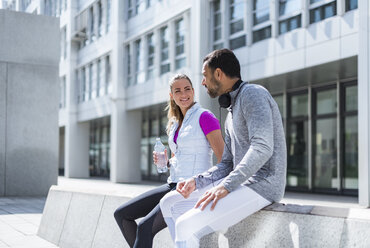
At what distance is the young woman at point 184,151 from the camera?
12.7 feet

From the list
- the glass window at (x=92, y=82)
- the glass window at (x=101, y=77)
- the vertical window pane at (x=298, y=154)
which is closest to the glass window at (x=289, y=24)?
the vertical window pane at (x=298, y=154)

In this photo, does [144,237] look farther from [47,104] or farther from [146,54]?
[146,54]

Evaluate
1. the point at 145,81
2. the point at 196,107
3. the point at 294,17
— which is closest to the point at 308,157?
the point at 294,17

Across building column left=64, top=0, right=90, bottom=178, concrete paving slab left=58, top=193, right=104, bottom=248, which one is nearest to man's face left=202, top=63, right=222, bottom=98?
concrete paving slab left=58, top=193, right=104, bottom=248

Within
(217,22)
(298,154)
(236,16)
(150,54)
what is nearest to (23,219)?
(236,16)

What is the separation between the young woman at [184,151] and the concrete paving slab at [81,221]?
1.64m

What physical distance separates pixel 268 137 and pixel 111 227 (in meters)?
2.80

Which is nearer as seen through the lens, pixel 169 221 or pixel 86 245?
pixel 169 221

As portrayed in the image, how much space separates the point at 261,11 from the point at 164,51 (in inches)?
251

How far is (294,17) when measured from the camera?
14.6 m

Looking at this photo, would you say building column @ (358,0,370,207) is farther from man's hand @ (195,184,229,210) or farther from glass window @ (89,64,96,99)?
glass window @ (89,64,96,99)

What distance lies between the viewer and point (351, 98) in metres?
16.1

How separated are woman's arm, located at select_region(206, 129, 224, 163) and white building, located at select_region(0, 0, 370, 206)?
9096mm

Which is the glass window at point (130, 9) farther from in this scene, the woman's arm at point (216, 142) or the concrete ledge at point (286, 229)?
the woman's arm at point (216, 142)
